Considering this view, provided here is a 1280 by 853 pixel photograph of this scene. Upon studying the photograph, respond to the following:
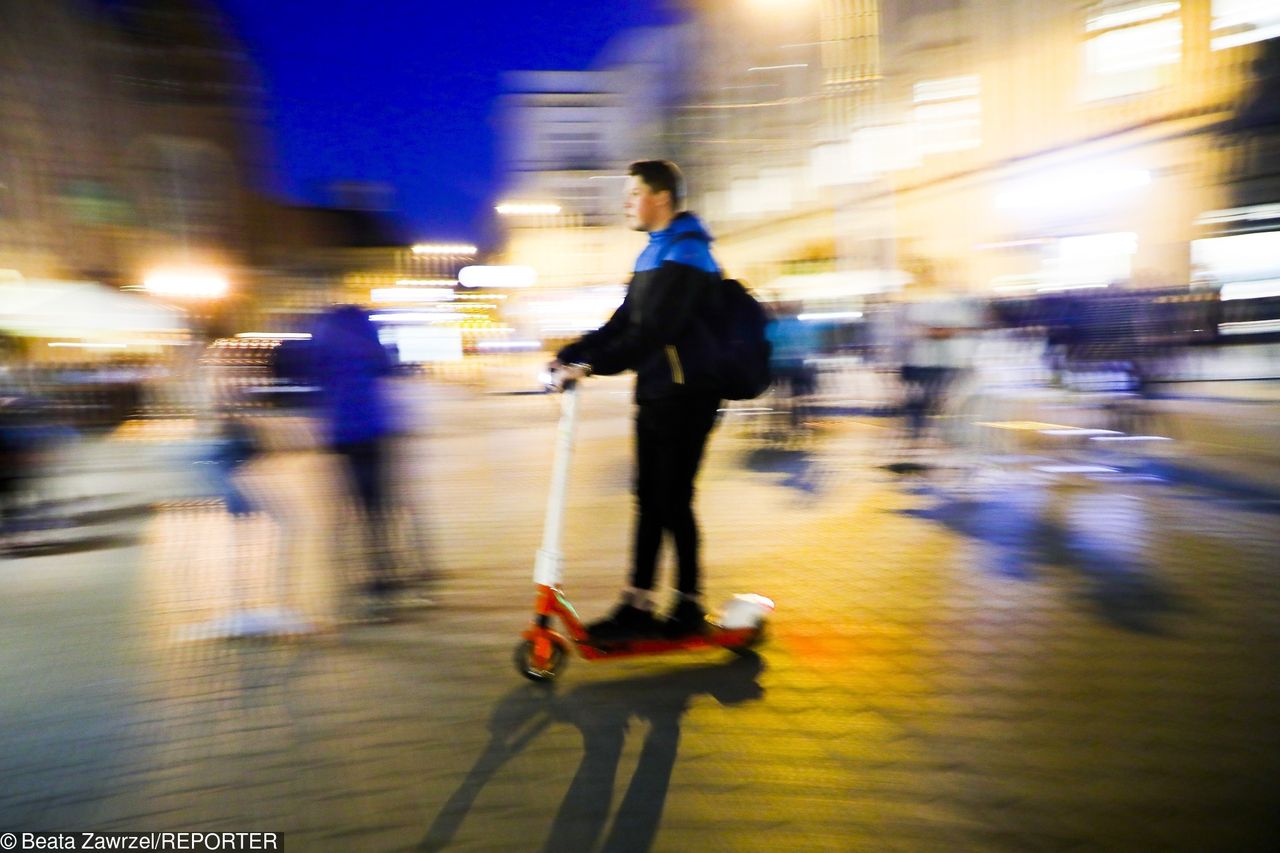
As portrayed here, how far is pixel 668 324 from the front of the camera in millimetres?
3898

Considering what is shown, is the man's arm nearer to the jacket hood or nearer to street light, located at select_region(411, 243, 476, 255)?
the jacket hood

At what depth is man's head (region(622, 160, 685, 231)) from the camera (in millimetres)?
4160

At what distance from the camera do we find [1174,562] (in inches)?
220

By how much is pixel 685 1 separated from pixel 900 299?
137ft

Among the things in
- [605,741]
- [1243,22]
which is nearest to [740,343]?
[605,741]

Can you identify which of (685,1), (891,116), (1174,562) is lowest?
(1174,562)

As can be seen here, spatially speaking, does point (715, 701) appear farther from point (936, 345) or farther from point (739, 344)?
point (936, 345)

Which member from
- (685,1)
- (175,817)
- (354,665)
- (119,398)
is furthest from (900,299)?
(685,1)

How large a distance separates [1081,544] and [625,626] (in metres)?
3.45

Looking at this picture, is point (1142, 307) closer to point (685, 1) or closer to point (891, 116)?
point (891, 116)

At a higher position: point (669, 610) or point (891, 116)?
point (891, 116)

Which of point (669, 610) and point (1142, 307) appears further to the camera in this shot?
point (1142, 307)

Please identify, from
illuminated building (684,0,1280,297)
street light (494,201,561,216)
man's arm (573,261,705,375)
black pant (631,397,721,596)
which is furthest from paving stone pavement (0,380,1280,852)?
street light (494,201,561,216)

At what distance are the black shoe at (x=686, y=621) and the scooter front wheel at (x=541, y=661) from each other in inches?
17.8
